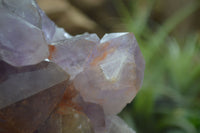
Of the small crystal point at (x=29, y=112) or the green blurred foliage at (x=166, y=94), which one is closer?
the small crystal point at (x=29, y=112)

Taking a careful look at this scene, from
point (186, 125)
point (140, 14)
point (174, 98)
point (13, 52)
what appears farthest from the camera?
point (140, 14)

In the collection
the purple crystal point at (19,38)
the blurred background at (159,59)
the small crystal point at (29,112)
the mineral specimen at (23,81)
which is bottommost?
the blurred background at (159,59)

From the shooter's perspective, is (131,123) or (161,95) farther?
(161,95)

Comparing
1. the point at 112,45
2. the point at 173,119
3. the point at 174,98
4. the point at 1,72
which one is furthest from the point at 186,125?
the point at 1,72

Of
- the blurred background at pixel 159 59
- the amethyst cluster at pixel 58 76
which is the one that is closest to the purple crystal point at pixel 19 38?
the amethyst cluster at pixel 58 76

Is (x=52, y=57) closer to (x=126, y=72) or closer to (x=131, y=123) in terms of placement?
(x=126, y=72)

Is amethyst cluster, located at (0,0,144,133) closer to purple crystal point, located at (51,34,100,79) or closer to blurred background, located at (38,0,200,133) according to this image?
purple crystal point, located at (51,34,100,79)

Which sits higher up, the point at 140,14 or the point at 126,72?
the point at 126,72

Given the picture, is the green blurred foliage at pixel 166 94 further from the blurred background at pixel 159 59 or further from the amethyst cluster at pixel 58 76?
the amethyst cluster at pixel 58 76
